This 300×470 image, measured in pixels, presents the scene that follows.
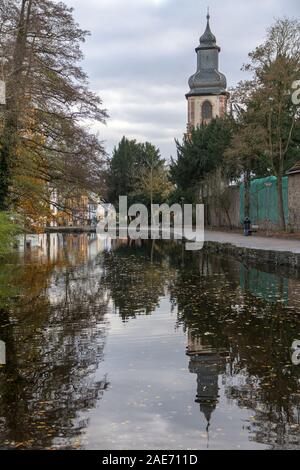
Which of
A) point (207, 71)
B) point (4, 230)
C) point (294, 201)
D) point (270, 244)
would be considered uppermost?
point (207, 71)

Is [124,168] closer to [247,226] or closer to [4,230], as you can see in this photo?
[247,226]

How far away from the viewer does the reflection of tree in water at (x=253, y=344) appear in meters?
5.42

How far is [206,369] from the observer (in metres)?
7.20

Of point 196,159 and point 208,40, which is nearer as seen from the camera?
point 196,159

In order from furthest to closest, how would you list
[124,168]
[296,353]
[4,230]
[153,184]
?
[124,168], [153,184], [4,230], [296,353]

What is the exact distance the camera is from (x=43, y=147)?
27.9m

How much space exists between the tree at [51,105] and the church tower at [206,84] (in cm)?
6531

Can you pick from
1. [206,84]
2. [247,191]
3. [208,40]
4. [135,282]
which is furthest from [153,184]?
[135,282]

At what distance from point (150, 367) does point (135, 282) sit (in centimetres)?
924

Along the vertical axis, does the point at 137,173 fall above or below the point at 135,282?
above

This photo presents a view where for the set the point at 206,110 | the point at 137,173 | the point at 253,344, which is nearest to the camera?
the point at 253,344

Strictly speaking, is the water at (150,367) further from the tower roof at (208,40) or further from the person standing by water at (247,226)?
the tower roof at (208,40)

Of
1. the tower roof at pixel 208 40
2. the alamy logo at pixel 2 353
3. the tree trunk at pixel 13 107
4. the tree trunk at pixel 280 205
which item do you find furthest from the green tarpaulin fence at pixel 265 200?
the tower roof at pixel 208 40
